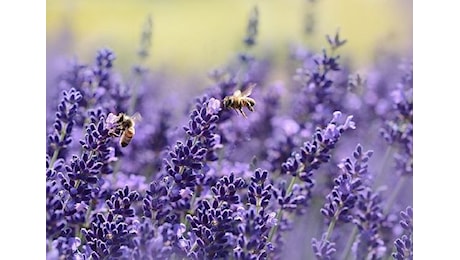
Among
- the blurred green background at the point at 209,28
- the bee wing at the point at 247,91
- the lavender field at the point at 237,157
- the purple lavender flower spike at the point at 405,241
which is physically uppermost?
the blurred green background at the point at 209,28

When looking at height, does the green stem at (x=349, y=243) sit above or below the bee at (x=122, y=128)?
below

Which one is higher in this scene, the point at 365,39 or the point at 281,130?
the point at 365,39

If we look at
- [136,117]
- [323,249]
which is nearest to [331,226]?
[323,249]

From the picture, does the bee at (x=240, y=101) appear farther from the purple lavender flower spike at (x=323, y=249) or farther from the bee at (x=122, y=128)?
the purple lavender flower spike at (x=323, y=249)

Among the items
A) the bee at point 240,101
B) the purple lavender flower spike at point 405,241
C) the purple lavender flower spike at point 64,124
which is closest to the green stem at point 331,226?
the purple lavender flower spike at point 405,241
